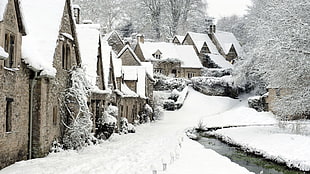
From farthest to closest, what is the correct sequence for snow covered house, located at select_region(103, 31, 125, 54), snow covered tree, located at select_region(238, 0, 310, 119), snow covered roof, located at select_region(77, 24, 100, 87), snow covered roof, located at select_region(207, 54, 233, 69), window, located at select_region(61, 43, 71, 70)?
snow covered roof, located at select_region(207, 54, 233, 69)
snow covered house, located at select_region(103, 31, 125, 54)
snow covered roof, located at select_region(77, 24, 100, 87)
snow covered tree, located at select_region(238, 0, 310, 119)
window, located at select_region(61, 43, 71, 70)

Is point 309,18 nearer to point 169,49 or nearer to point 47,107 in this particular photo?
point 47,107

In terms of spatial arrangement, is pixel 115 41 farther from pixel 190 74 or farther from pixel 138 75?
pixel 138 75

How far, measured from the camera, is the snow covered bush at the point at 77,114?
19688mm

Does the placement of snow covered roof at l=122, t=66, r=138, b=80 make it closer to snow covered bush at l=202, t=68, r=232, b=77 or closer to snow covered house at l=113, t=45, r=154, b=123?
snow covered house at l=113, t=45, r=154, b=123

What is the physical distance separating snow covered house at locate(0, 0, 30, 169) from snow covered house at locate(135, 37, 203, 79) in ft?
150

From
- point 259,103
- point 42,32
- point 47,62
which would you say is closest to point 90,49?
point 42,32

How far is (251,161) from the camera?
20.8m

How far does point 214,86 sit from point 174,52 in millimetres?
9595

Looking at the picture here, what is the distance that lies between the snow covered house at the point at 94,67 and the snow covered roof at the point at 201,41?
42.9 metres

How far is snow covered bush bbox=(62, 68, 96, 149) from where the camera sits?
19.7m

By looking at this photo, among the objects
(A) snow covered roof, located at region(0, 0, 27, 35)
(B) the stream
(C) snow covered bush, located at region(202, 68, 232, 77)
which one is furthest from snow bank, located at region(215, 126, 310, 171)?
(C) snow covered bush, located at region(202, 68, 232, 77)

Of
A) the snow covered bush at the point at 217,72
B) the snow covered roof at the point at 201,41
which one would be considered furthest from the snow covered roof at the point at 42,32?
the snow covered roof at the point at 201,41

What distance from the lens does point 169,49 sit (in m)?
64.1

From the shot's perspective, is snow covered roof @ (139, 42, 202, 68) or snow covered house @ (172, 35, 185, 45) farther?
snow covered house @ (172, 35, 185, 45)
